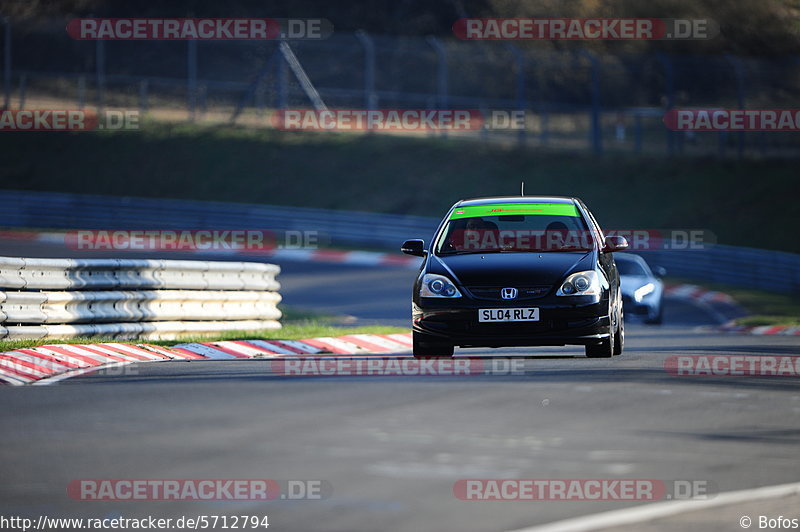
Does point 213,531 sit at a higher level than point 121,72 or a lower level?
lower

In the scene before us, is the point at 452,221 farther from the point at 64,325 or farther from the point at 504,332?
the point at 64,325

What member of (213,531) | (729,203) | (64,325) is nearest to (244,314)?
(64,325)

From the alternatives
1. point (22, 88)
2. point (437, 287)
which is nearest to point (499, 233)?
point (437, 287)

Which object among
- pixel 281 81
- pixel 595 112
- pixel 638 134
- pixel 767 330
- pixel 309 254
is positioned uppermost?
pixel 281 81

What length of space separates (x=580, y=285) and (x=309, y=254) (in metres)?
21.9

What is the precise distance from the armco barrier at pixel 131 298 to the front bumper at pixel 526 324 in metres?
3.86

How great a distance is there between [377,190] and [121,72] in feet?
46.3

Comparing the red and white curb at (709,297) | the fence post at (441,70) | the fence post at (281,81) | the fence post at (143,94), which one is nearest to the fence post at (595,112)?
the fence post at (441,70)

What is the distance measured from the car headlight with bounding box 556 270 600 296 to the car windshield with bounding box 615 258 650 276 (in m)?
10.9

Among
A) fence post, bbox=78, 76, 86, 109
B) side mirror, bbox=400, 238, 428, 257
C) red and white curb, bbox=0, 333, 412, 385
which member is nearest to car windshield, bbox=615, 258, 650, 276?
red and white curb, bbox=0, 333, 412, 385

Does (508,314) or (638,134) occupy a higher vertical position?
(638,134)

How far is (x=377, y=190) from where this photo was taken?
139 ft

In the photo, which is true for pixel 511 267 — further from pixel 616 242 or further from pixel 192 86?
pixel 192 86

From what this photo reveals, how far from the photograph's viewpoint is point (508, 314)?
12055 mm
